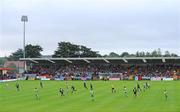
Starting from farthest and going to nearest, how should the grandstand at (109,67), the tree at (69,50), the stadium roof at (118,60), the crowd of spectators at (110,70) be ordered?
the tree at (69,50), the crowd of spectators at (110,70), the stadium roof at (118,60), the grandstand at (109,67)

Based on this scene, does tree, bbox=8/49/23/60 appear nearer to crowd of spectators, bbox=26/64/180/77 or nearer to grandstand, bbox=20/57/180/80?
grandstand, bbox=20/57/180/80

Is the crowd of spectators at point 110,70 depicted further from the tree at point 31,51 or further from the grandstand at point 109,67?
the tree at point 31,51

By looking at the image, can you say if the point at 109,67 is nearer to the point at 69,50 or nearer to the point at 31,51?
the point at 69,50

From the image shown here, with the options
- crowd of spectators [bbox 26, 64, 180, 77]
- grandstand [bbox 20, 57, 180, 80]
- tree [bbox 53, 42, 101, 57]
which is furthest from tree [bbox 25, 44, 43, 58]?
crowd of spectators [bbox 26, 64, 180, 77]

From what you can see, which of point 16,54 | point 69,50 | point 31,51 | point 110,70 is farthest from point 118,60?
point 16,54

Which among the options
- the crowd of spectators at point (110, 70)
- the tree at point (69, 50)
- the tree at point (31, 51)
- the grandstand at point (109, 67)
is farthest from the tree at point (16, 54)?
the crowd of spectators at point (110, 70)

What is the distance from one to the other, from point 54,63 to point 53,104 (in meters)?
80.4

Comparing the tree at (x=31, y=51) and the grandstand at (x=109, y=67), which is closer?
the grandstand at (x=109, y=67)

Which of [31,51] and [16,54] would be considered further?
[16,54]

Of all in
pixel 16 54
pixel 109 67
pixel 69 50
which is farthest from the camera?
pixel 16 54

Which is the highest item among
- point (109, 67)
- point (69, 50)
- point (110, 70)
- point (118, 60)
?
point (69, 50)

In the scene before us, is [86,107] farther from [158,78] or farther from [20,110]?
[158,78]

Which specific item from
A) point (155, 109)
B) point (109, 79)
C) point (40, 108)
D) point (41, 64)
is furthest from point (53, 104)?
point (41, 64)

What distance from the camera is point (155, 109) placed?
37.2 meters
